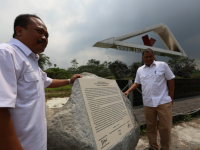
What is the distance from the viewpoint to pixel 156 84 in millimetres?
2025

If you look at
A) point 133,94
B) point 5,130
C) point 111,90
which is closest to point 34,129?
point 5,130

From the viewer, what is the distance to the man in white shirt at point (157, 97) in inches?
76.9

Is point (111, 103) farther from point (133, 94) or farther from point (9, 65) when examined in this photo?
point (133, 94)

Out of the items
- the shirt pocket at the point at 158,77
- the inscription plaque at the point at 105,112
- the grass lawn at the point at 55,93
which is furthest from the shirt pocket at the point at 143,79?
the grass lawn at the point at 55,93

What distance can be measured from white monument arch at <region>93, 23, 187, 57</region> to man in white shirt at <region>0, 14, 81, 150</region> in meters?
5.39

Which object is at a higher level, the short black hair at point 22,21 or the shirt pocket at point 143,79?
the short black hair at point 22,21

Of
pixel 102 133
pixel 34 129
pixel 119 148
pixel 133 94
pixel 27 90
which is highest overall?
pixel 27 90

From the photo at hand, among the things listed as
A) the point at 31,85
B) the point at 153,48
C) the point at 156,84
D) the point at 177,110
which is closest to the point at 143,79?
the point at 156,84

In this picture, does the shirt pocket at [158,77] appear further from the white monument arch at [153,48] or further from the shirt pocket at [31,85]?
the white monument arch at [153,48]

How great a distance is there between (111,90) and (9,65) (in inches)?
48.4

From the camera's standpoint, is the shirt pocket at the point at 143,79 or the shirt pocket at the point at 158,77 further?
the shirt pocket at the point at 143,79

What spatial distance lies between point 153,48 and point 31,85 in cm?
866

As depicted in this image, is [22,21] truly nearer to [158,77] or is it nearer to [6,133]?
[6,133]

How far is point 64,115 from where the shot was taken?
48.5 inches
